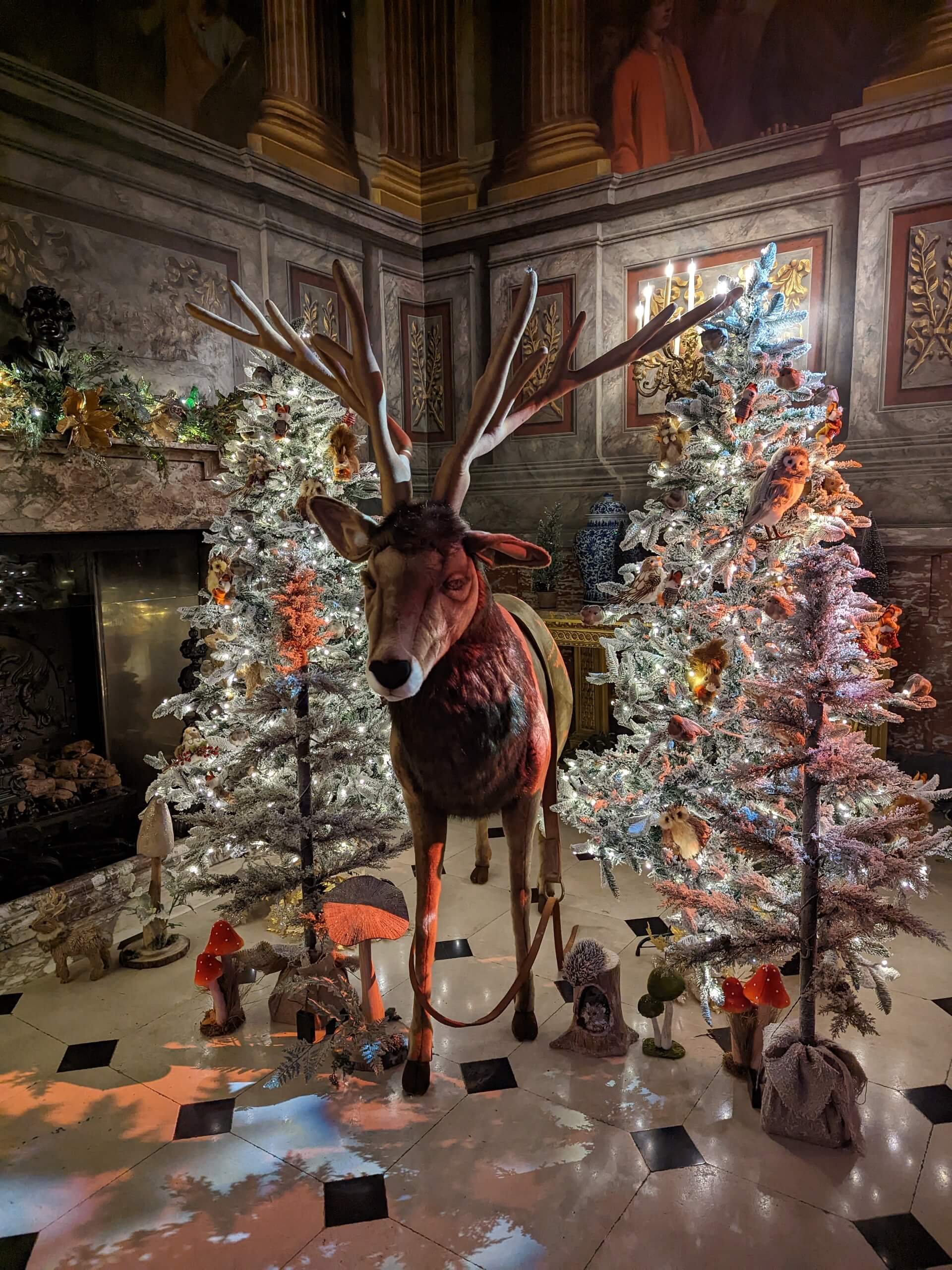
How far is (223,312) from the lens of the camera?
425cm

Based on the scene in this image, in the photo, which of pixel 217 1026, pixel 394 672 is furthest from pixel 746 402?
pixel 217 1026

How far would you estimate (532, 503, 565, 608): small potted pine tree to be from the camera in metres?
4.92

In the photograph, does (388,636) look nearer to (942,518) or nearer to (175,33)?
(942,518)

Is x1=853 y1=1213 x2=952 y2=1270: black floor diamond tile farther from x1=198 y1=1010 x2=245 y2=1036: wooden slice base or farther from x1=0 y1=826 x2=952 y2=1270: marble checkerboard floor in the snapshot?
x1=198 y1=1010 x2=245 y2=1036: wooden slice base

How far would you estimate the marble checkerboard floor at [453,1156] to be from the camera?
5.48ft

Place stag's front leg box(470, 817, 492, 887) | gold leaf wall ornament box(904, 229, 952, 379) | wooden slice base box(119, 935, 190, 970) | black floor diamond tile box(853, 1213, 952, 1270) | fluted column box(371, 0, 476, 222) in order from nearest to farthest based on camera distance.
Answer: black floor diamond tile box(853, 1213, 952, 1270)
wooden slice base box(119, 935, 190, 970)
stag's front leg box(470, 817, 492, 887)
gold leaf wall ornament box(904, 229, 952, 379)
fluted column box(371, 0, 476, 222)

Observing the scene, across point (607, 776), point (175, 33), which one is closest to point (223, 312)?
point (175, 33)

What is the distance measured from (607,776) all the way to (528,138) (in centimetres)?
431

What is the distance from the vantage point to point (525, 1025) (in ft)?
7.80

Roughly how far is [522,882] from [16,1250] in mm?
1439

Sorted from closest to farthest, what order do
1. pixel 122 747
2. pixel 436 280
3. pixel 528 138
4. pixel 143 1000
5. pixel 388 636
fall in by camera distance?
pixel 388 636
pixel 143 1000
pixel 122 747
pixel 528 138
pixel 436 280

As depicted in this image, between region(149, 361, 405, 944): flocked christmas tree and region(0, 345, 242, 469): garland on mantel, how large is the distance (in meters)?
0.76

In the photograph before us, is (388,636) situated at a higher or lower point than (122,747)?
higher

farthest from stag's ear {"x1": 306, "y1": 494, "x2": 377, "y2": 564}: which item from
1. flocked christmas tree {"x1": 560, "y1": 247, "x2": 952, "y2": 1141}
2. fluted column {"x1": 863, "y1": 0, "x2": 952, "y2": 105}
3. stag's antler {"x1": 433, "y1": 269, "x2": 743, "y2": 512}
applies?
fluted column {"x1": 863, "y1": 0, "x2": 952, "y2": 105}
